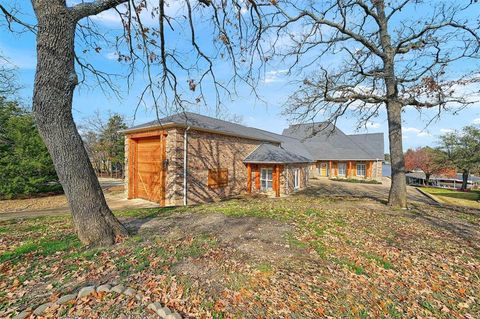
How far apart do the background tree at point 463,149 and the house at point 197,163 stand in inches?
842

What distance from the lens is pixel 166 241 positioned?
466cm

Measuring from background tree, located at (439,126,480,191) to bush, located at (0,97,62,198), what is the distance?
37.5m

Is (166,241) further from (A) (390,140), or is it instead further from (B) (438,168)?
(B) (438,168)

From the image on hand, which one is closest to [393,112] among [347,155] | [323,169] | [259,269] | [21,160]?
[259,269]

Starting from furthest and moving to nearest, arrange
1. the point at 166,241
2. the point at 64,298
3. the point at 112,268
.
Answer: the point at 166,241 < the point at 112,268 < the point at 64,298

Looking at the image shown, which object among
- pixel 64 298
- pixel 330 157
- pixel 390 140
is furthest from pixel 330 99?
pixel 330 157

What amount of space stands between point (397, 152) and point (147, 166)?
11.8 meters

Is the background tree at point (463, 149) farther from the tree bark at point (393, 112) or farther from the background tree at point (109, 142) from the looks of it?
the background tree at point (109, 142)

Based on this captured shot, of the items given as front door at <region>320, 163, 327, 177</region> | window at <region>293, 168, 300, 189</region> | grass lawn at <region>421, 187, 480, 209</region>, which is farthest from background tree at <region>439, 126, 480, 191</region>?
window at <region>293, 168, 300, 189</region>

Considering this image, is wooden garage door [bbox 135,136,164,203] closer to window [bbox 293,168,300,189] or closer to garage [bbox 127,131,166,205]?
garage [bbox 127,131,166,205]

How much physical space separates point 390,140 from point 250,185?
9.06 m

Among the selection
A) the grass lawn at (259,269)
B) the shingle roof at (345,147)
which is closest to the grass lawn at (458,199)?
the shingle roof at (345,147)

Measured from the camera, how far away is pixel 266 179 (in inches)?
612

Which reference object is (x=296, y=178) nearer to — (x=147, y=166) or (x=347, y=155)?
(x=147, y=166)
